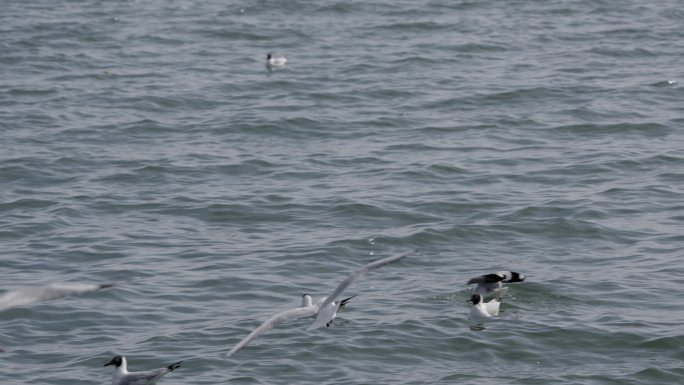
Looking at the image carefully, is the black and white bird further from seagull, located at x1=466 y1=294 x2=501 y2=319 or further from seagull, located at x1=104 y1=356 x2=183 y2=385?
seagull, located at x1=104 y1=356 x2=183 y2=385

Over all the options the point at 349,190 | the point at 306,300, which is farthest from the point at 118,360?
the point at 349,190

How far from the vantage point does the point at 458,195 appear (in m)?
20.5

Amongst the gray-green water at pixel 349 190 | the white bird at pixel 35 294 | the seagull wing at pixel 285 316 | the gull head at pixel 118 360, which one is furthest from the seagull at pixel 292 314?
the white bird at pixel 35 294

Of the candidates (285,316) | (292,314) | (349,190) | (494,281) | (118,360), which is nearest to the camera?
(118,360)

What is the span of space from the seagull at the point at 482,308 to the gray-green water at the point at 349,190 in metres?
0.14

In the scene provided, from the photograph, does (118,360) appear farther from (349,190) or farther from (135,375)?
(349,190)

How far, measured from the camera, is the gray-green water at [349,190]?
14477 millimetres

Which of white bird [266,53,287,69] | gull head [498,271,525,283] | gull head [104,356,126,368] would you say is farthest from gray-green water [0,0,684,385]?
gull head [104,356,126,368]

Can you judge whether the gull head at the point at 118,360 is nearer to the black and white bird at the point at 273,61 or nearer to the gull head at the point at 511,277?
the gull head at the point at 511,277

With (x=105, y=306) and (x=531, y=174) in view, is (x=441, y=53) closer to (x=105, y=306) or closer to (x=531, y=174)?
(x=531, y=174)

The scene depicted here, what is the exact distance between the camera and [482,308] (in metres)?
15.1

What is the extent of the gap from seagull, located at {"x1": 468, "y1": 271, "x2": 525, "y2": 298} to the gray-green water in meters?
0.33

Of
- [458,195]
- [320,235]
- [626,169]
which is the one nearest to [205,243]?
[320,235]

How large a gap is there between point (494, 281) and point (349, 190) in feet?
18.4
